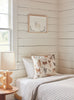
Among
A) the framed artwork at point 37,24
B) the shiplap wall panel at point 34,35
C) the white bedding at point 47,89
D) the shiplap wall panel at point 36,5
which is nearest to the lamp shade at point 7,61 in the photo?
the white bedding at point 47,89

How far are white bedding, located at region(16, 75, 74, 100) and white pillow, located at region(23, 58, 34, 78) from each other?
19 centimetres

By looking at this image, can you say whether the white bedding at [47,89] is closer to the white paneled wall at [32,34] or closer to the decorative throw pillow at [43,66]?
the decorative throw pillow at [43,66]

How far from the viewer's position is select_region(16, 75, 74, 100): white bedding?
9.52 feet

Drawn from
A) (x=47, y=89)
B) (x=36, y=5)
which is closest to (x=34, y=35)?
(x=36, y=5)

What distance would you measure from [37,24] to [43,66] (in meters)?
0.94

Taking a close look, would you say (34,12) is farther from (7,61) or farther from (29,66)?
(7,61)

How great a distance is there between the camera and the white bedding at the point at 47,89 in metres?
2.90

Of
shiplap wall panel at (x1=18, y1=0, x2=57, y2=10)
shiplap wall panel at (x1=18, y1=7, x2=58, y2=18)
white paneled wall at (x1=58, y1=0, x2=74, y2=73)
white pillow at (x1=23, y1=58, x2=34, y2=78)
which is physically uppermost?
shiplap wall panel at (x1=18, y1=0, x2=57, y2=10)

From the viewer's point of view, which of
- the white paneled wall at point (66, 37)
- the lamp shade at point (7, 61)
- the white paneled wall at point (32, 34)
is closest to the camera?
the lamp shade at point (7, 61)

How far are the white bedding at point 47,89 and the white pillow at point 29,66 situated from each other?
0.63ft

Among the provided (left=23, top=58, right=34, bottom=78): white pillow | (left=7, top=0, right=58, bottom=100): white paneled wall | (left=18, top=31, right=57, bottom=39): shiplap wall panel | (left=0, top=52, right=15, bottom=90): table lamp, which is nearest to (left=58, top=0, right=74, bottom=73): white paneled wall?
(left=7, top=0, right=58, bottom=100): white paneled wall

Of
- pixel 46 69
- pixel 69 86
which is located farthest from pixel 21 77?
pixel 69 86

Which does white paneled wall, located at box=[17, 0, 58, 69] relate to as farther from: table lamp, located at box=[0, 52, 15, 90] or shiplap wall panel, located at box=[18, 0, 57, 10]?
table lamp, located at box=[0, 52, 15, 90]

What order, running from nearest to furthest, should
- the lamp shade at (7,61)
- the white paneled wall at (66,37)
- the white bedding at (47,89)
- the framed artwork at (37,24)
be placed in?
the white bedding at (47,89) < the lamp shade at (7,61) < the framed artwork at (37,24) < the white paneled wall at (66,37)
